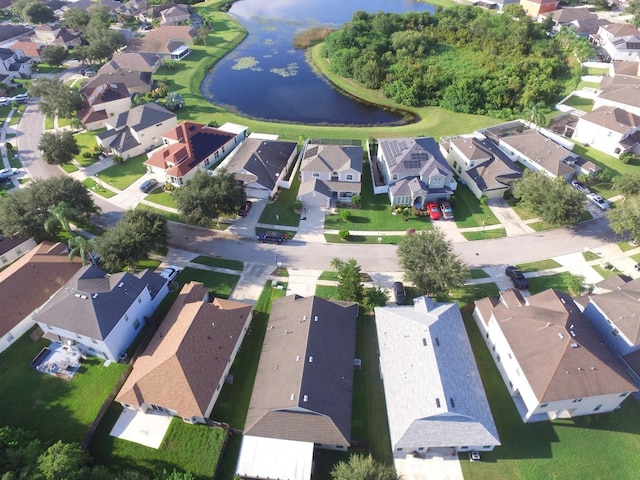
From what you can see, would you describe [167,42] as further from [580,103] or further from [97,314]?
[580,103]

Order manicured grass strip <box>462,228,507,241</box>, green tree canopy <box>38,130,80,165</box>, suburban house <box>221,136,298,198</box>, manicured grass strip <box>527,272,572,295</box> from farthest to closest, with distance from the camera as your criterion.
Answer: green tree canopy <box>38,130,80,165</box> → suburban house <box>221,136,298,198</box> → manicured grass strip <box>462,228,507,241</box> → manicured grass strip <box>527,272,572,295</box>

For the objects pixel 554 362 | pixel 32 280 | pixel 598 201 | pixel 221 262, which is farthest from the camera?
pixel 598 201

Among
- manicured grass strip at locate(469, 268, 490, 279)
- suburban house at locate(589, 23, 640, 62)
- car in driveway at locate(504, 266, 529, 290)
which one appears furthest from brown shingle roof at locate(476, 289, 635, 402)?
suburban house at locate(589, 23, 640, 62)

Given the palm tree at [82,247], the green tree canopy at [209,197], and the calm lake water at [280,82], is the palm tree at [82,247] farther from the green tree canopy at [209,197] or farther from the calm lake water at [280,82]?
the calm lake water at [280,82]

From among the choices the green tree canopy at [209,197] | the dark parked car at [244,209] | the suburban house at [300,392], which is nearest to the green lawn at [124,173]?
the green tree canopy at [209,197]

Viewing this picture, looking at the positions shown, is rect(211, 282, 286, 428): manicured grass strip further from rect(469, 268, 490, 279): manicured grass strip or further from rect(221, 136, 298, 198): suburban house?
rect(469, 268, 490, 279): manicured grass strip

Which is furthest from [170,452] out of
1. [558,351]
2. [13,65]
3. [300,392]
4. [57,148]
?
[13,65]

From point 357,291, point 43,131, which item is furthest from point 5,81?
point 357,291

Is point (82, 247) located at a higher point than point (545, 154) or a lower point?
lower
